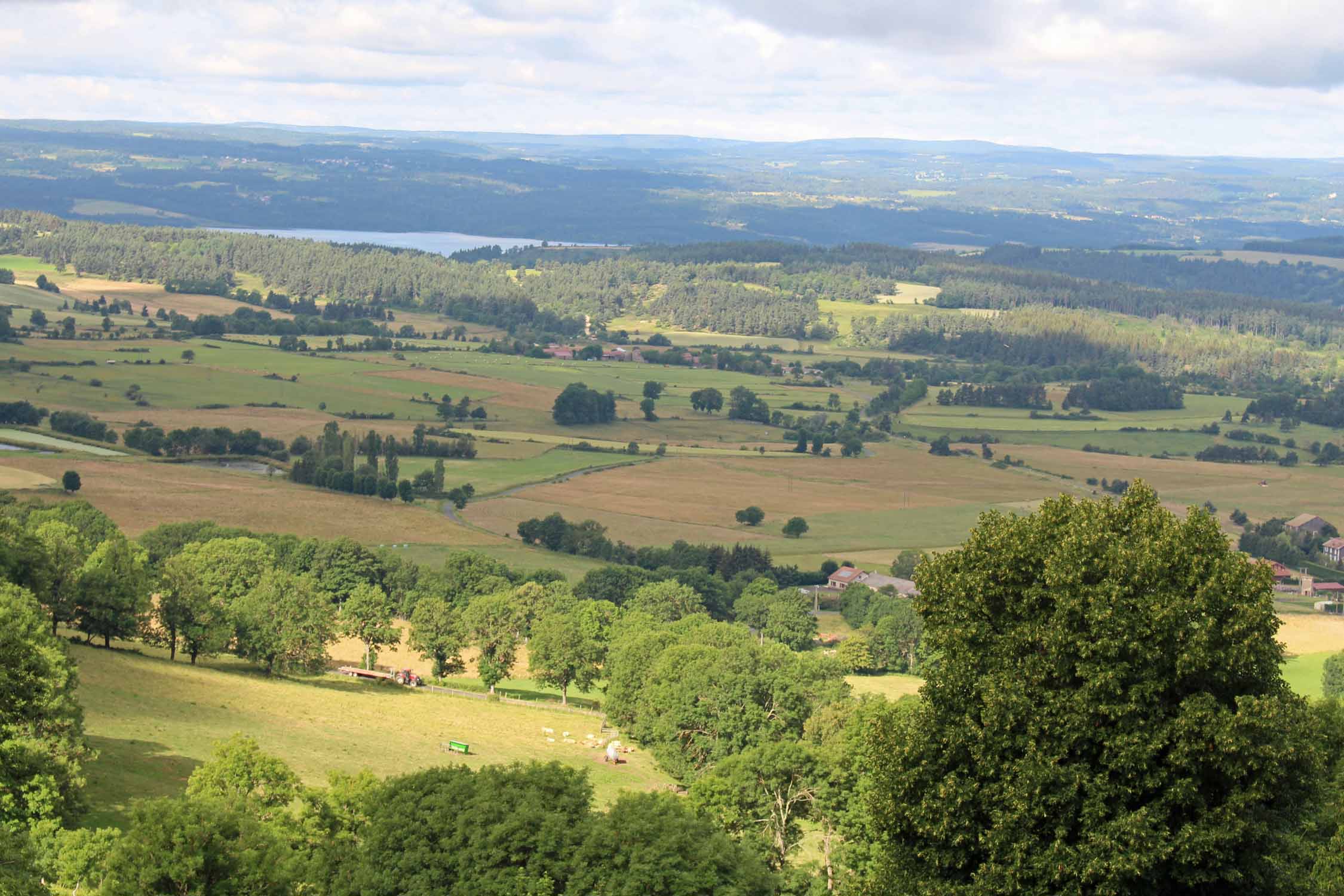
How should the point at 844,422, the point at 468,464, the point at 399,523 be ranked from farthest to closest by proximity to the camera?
the point at 844,422 → the point at 468,464 → the point at 399,523

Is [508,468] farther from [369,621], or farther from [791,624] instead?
[369,621]

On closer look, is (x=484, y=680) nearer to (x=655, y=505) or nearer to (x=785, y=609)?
(x=785, y=609)

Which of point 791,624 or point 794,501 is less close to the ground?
point 791,624

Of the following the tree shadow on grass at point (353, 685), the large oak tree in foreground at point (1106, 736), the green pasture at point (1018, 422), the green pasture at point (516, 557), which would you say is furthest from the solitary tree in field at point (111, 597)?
the green pasture at point (1018, 422)

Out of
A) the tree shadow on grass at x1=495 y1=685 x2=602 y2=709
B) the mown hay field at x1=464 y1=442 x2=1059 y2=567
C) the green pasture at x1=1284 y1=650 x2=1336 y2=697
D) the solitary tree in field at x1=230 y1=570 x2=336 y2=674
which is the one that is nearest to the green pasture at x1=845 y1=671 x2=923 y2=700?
the tree shadow on grass at x1=495 y1=685 x2=602 y2=709

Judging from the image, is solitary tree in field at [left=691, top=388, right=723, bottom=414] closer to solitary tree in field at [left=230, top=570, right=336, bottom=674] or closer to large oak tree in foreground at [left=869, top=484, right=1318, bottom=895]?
solitary tree in field at [left=230, top=570, right=336, bottom=674]

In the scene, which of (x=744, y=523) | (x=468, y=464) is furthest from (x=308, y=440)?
(x=744, y=523)

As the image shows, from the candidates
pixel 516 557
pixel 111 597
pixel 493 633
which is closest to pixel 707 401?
pixel 516 557
